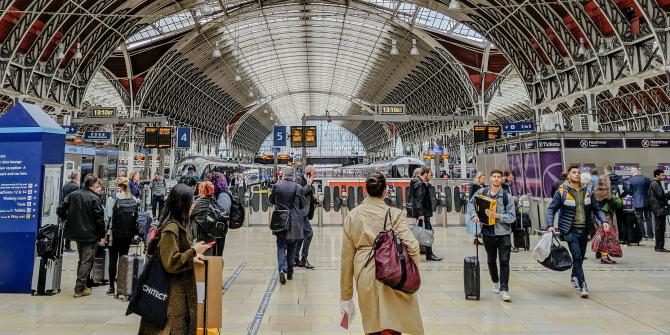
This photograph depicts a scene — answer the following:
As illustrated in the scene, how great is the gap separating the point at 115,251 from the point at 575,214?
647 centimetres

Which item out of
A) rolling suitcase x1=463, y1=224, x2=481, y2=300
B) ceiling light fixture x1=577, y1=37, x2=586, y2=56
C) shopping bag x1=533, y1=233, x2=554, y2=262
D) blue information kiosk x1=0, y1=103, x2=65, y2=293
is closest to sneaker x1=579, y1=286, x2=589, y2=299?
shopping bag x1=533, y1=233, x2=554, y2=262

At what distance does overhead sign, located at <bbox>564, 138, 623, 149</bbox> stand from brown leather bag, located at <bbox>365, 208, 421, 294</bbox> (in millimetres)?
12719

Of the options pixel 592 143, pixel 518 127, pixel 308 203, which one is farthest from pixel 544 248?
pixel 518 127

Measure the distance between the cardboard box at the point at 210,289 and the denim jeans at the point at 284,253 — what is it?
10.2 feet

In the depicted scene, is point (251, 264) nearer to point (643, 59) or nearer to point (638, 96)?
point (643, 59)

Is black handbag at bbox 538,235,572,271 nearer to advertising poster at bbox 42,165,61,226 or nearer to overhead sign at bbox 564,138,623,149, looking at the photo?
advertising poster at bbox 42,165,61,226

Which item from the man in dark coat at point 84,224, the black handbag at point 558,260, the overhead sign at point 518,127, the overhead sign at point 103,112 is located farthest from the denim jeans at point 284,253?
the overhead sign at point 103,112

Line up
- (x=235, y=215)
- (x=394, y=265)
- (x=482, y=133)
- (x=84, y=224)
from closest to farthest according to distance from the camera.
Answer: (x=394, y=265) < (x=84, y=224) < (x=235, y=215) < (x=482, y=133)

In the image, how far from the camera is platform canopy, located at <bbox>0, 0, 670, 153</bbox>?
66.3 feet

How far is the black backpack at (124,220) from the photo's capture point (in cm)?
562

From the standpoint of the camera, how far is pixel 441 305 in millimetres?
5176

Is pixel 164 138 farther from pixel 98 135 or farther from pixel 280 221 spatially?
pixel 280 221

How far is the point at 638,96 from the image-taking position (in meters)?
37.6

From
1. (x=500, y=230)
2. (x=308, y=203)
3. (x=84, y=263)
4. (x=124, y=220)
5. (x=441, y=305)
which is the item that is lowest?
(x=441, y=305)
